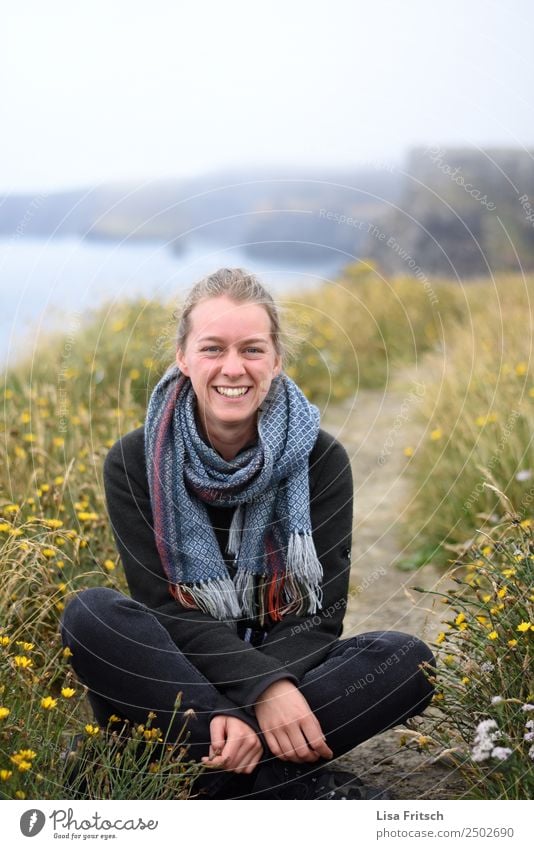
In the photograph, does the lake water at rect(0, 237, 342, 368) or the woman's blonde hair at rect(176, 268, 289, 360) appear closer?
the woman's blonde hair at rect(176, 268, 289, 360)

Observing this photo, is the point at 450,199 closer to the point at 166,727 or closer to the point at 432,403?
the point at 432,403

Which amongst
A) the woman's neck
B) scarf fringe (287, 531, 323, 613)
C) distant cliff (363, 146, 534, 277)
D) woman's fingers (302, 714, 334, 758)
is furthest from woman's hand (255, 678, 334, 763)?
distant cliff (363, 146, 534, 277)

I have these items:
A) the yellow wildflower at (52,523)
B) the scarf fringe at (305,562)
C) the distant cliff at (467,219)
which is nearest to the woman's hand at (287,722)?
the scarf fringe at (305,562)

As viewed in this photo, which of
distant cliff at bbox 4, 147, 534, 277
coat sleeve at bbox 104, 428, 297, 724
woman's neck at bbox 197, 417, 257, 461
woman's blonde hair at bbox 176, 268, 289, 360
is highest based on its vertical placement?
distant cliff at bbox 4, 147, 534, 277

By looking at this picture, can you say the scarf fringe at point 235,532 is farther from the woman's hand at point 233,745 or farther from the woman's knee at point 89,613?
the woman's hand at point 233,745

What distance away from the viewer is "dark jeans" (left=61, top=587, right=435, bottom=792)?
2.34m

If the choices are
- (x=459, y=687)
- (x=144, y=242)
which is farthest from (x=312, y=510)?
(x=144, y=242)

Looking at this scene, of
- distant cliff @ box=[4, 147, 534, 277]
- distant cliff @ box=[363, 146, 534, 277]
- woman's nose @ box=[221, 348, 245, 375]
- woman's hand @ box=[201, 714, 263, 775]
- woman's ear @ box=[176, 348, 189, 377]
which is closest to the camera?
woman's hand @ box=[201, 714, 263, 775]

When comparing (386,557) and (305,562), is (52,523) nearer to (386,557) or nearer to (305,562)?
(305,562)

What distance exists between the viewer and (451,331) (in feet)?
25.0

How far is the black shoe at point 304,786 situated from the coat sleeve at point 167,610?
16cm

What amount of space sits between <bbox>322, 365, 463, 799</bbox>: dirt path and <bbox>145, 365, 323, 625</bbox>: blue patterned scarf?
337mm

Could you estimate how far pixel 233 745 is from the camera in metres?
2.28

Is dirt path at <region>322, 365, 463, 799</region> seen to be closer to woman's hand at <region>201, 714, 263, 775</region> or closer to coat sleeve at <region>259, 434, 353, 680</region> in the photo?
coat sleeve at <region>259, 434, 353, 680</region>
